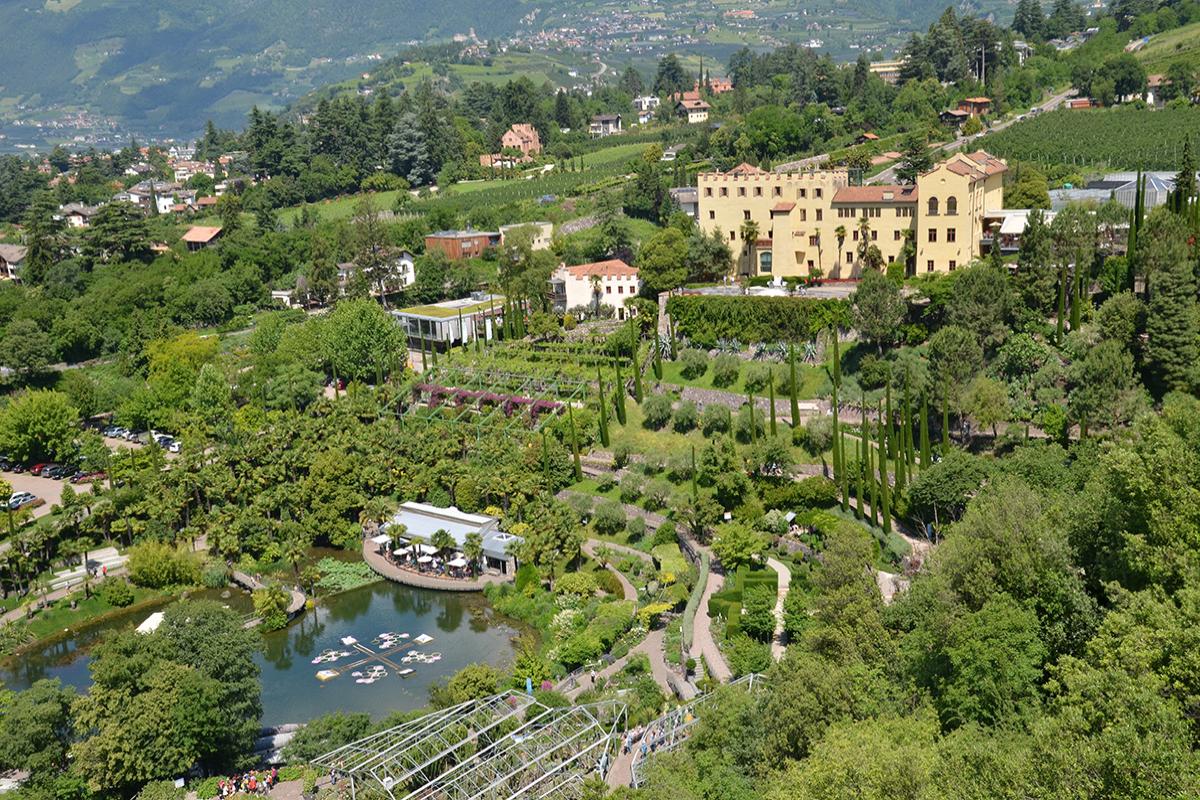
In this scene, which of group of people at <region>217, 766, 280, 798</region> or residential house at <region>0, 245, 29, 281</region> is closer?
group of people at <region>217, 766, 280, 798</region>

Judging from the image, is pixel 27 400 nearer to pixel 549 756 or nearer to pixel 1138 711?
pixel 549 756

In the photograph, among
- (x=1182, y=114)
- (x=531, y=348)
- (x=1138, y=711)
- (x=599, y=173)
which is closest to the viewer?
(x=1138, y=711)

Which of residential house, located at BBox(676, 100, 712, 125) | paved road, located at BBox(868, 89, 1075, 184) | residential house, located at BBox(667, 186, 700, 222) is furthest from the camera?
residential house, located at BBox(676, 100, 712, 125)

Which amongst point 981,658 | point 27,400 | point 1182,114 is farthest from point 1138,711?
point 1182,114

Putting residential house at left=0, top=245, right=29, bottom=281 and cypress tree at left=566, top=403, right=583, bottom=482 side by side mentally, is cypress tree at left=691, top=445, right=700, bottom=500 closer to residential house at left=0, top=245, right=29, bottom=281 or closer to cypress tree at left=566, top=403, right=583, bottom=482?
cypress tree at left=566, top=403, right=583, bottom=482

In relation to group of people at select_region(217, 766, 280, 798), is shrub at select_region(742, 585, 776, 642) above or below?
above

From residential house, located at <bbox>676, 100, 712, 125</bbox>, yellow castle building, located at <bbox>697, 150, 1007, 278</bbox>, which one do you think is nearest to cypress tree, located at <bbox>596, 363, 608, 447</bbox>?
yellow castle building, located at <bbox>697, 150, 1007, 278</bbox>
